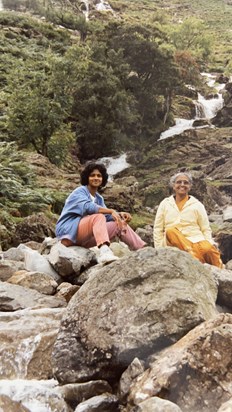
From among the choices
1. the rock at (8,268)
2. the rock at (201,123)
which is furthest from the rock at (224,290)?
the rock at (201,123)

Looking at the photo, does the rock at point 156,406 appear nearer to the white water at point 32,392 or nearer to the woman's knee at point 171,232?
the white water at point 32,392

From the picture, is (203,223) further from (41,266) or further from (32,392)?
(32,392)

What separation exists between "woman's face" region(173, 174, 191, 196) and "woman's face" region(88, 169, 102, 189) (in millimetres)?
1064

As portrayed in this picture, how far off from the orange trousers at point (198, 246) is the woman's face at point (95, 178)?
3.93 feet

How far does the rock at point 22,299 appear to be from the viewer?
488cm

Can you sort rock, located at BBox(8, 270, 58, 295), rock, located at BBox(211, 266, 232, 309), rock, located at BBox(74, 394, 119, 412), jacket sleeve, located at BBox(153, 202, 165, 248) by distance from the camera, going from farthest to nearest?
jacket sleeve, located at BBox(153, 202, 165, 248)
rock, located at BBox(8, 270, 58, 295)
rock, located at BBox(211, 266, 232, 309)
rock, located at BBox(74, 394, 119, 412)

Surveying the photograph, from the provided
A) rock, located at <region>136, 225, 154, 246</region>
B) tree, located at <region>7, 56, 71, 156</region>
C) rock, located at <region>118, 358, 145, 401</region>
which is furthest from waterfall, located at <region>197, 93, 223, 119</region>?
rock, located at <region>118, 358, 145, 401</region>

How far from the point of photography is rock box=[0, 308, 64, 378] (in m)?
3.80

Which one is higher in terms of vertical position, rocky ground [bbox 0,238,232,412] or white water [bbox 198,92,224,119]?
white water [bbox 198,92,224,119]

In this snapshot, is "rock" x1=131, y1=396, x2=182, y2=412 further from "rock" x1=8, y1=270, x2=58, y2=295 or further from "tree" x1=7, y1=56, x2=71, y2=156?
"tree" x1=7, y1=56, x2=71, y2=156

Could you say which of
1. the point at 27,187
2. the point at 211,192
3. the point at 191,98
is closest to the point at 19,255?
the point at 27,187

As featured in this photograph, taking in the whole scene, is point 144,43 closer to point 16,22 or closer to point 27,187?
point 16,22

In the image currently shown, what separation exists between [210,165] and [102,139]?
6.94 meters

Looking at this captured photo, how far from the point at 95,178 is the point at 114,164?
22100 millimetres
